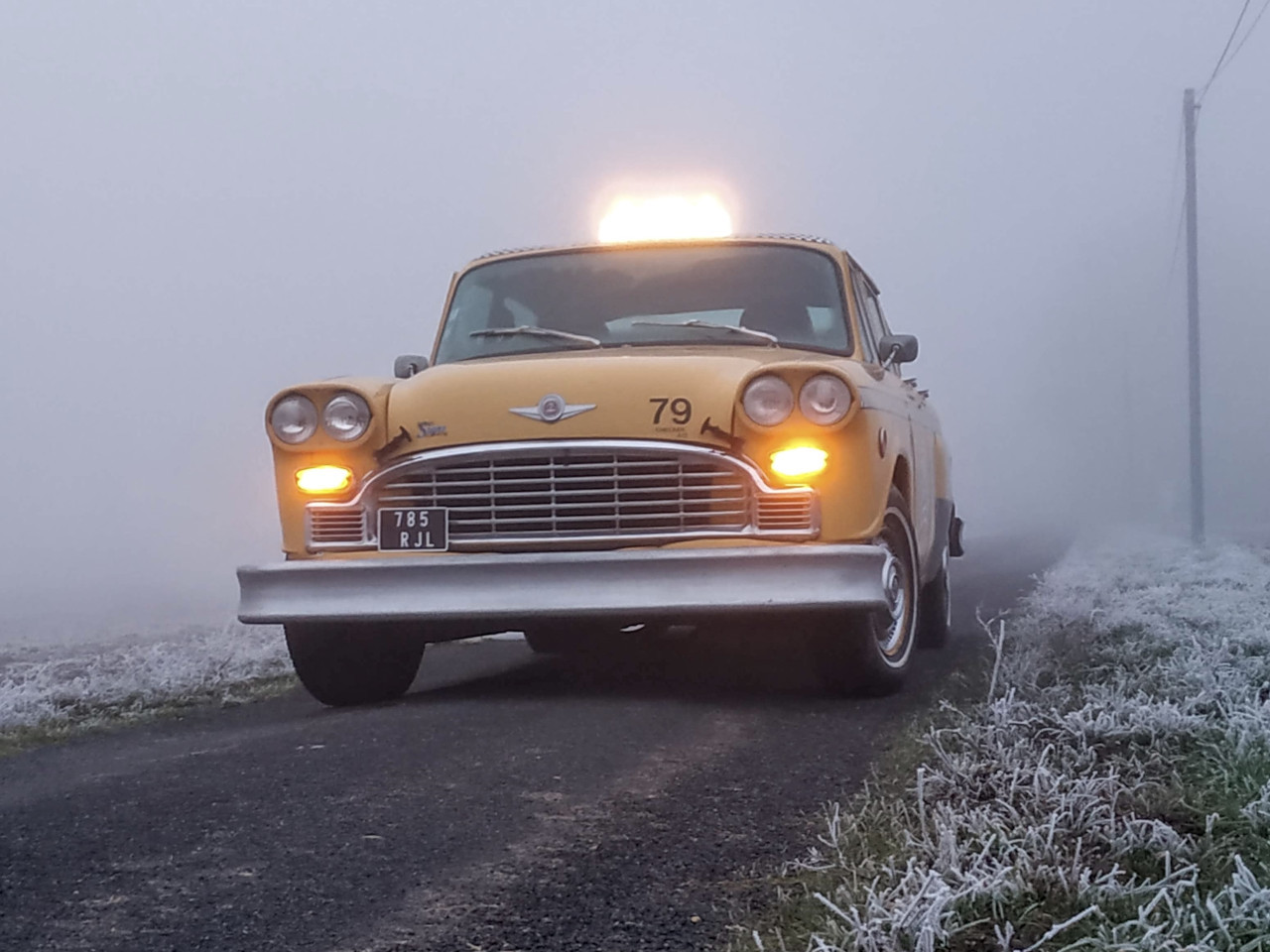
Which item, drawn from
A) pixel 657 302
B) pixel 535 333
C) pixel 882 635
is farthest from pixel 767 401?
pixel 535 333

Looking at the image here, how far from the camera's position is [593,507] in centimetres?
495

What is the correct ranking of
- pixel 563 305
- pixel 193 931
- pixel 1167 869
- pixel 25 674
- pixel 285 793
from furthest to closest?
pixel 25 674 < pixel 563 305 < pixel 285 793 < pixel 193 931 < pixel 1167 869

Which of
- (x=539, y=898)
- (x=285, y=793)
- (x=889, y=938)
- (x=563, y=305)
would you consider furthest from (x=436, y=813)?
(x=563, y=305)

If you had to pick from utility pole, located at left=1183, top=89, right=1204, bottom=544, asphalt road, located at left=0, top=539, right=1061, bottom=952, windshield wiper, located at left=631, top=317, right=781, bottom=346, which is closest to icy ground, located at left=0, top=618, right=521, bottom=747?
asphalt road, located at left=0, top=539, right=1061, bottom=952

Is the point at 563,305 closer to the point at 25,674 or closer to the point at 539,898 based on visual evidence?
the point at 25,674

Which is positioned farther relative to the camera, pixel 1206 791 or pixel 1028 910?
pixel 1206 791

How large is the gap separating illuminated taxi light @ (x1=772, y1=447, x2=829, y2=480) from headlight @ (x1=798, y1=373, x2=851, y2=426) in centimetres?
11

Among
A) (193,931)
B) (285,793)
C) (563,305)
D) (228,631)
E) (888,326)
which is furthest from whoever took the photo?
(228,631)

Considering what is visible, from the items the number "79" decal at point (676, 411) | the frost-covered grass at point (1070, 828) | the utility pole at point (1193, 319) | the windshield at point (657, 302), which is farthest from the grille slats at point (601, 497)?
the utility pole at point (1193, 319)

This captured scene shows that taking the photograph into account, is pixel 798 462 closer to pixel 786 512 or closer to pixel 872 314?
pixel 786 512

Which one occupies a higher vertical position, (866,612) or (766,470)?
(766,470)

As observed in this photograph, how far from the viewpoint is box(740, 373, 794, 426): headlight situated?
4.88 metres

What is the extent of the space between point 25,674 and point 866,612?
412cm

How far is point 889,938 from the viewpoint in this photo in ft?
7.03
